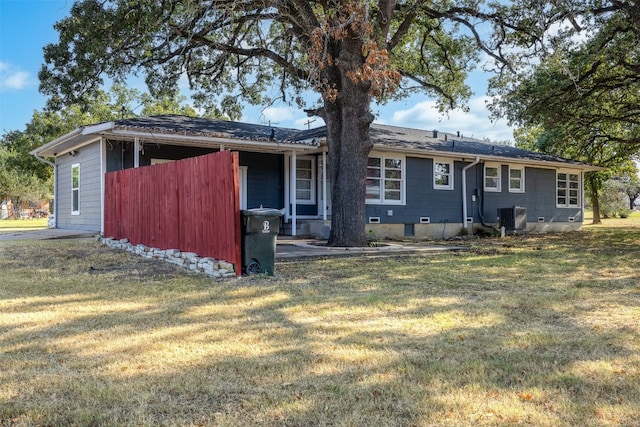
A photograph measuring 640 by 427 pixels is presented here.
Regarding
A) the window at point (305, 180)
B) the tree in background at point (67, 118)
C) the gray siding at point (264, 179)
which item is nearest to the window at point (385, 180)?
the window at point (305, 180)

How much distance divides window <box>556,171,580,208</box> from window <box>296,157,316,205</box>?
37.0 ft

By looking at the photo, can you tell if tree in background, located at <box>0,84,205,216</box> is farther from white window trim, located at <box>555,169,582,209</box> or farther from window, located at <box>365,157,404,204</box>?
white window trim, located at <box>555,169,582,209</box>

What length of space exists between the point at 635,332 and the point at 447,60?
13.5m

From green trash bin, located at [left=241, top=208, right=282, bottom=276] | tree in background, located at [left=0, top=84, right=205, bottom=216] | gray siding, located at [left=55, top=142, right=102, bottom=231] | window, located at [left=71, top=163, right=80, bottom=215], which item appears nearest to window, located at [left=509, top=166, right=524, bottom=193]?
green trash bin, located at [left=241, top=208, right=282, bottom=276]

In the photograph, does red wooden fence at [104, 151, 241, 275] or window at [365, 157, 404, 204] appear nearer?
red wooden fence at [104, 151, 241, 275]

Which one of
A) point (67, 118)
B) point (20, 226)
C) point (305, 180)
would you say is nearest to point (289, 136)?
point (305, 180)

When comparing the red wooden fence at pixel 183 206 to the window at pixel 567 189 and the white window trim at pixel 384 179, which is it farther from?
the window at pixel 567 189

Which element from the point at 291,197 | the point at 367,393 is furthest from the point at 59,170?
the point at 367,393

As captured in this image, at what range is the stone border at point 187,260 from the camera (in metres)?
7.53

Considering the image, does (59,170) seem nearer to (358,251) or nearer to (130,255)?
(130,255)

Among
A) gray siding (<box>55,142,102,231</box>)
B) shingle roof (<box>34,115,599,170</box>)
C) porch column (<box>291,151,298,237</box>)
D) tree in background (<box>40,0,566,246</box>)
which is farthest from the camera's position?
porch column (<box>291,151,298,237</box>)

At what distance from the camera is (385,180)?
1623 centimetres

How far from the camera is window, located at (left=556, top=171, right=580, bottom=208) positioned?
69.3ft

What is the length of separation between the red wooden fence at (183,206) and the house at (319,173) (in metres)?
1.31
